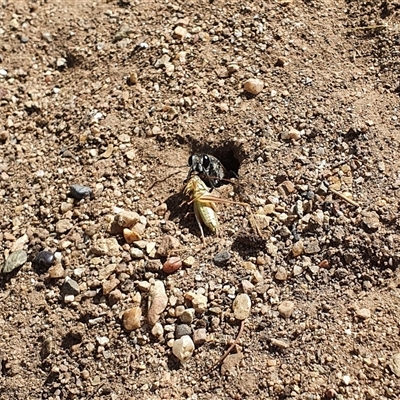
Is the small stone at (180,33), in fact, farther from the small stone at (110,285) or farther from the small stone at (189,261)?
the small stone at (110,285)

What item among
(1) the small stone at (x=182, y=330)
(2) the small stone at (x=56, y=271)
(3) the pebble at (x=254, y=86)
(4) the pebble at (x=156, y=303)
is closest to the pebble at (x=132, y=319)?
(4) the pebble at (x=156, y=303)

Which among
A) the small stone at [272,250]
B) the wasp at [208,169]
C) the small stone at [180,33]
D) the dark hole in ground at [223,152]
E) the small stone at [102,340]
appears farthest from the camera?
the small stone at [180,33]

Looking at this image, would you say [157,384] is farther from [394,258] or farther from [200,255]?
[394,258]

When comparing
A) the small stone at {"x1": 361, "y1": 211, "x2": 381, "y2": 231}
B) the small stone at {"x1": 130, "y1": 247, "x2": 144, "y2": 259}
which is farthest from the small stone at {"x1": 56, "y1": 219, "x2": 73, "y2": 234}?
the small stone at {"x1": 361, "y1": 211, "x2": 381, "y2": 231}

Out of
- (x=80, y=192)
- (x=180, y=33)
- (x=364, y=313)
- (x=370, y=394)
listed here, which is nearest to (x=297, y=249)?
(x=364, y=313)

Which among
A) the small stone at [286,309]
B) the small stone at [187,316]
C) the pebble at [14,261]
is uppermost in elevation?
the small stone at [286,309]

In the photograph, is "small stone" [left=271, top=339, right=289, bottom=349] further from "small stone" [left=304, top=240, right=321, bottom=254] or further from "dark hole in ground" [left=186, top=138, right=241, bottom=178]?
"dark hole in ground" [left=186, top=138, right=241, bottom=178]
